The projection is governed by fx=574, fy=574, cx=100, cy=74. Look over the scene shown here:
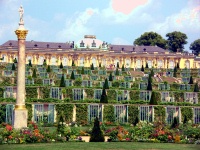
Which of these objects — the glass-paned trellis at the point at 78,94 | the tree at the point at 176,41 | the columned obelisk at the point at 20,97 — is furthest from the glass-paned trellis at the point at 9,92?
the tree at the point at 176,41

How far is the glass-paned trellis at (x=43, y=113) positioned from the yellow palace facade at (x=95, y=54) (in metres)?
73.6

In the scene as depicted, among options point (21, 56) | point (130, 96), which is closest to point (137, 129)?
point (21, 56)

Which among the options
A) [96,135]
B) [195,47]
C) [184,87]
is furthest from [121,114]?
[195,47]

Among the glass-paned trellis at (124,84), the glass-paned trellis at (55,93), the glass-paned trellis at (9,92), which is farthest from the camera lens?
the glass-paned trellis at (124,84)

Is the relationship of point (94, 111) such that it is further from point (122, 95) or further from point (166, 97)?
point (166, 97)

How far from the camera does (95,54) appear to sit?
4328 inches

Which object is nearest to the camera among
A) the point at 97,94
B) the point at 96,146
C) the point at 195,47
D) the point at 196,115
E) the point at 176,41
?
the point at 96,146

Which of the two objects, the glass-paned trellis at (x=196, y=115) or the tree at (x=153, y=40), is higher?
the tree at (x=153, y=40)

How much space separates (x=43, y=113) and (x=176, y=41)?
84.2m

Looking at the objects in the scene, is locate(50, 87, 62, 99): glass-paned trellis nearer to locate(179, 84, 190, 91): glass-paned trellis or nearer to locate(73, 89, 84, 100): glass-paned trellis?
locate(73, 89, 84, 100): glass-paned trellis

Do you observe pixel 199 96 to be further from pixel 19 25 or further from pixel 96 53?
pixel 96 53

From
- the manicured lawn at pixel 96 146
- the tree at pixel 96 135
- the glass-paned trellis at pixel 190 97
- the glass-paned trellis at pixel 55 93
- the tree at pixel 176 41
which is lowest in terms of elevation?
the manicured lawn at pixel 96 146

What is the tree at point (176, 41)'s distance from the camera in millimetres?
111688

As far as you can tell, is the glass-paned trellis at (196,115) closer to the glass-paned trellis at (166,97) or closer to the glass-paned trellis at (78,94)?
the glass-paned trellis at (166,97)
